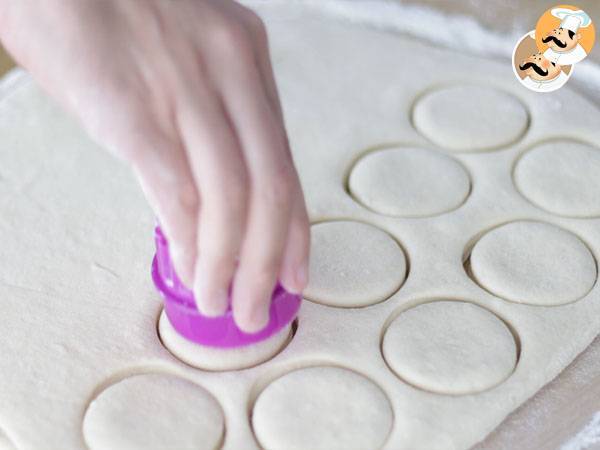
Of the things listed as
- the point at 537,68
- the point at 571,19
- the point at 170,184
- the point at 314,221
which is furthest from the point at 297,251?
the point at 571,19

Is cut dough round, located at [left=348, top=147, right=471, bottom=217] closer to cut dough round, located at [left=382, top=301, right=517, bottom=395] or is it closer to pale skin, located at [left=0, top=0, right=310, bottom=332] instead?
cut dough round, located at [left=382, top=301, right=517, bottom=395]

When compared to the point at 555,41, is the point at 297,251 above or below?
above

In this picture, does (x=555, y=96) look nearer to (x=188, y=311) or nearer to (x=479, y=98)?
(x=479, y=98)

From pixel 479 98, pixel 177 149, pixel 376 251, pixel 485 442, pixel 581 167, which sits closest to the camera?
pixel 177 149

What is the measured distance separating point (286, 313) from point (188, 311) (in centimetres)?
9

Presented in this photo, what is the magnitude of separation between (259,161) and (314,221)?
1.22ft

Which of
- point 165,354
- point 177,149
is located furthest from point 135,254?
point 177,149

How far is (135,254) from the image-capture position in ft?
3.55

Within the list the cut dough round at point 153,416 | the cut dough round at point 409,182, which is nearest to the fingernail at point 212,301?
the cut dough round at point 153,416

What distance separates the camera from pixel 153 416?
0.91 metres

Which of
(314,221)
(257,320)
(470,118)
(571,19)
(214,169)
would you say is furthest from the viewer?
(571,19)

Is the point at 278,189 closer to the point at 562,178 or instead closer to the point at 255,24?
the point at 255,24

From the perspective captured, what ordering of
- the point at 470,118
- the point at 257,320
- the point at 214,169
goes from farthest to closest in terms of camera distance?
the point at 470,118 → the point at 257,320 → the point at 214,169

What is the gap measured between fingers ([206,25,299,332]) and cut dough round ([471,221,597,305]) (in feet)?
1.05
